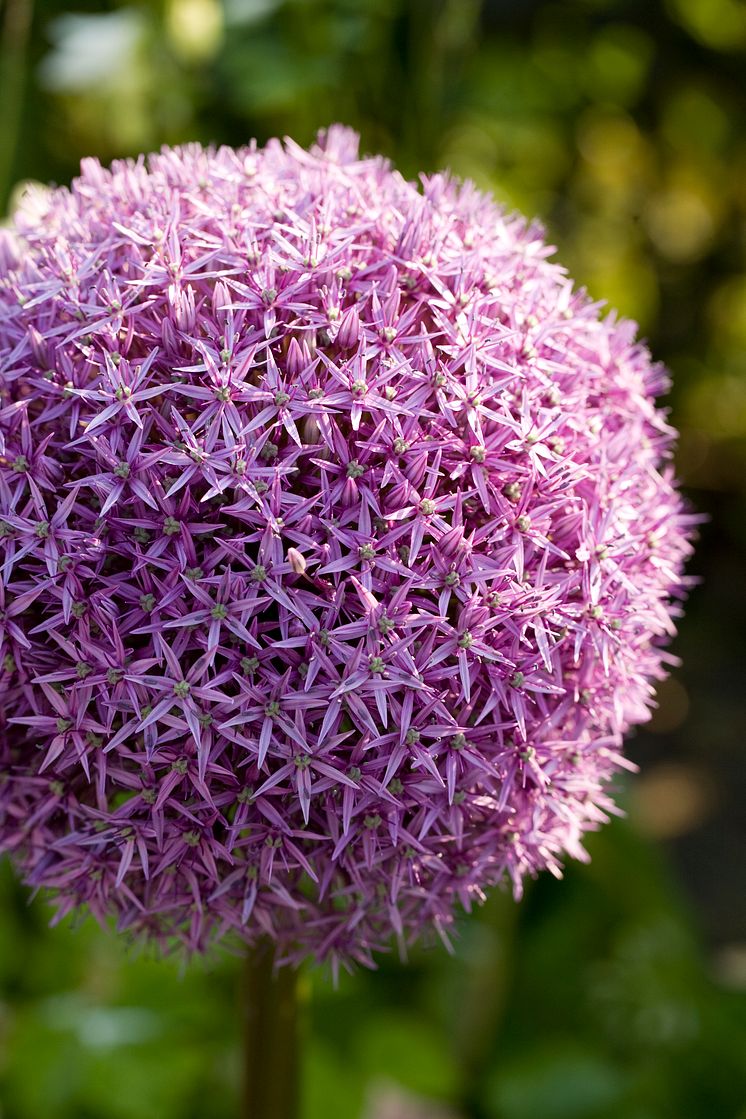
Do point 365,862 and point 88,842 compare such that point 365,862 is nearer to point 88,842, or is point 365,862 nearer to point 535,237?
point 88,842

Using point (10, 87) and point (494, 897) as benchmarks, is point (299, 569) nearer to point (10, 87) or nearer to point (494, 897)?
point (494, 897)

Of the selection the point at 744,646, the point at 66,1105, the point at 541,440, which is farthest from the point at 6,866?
the point at 744,646

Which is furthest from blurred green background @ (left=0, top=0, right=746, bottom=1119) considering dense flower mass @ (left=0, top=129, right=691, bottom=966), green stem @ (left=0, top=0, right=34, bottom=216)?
dense flower mass @ (left=0, top=129, right=691, bottom=966)

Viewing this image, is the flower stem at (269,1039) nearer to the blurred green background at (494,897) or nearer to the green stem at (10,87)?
the blurred green background at (494,897)

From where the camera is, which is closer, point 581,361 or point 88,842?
point 88,842

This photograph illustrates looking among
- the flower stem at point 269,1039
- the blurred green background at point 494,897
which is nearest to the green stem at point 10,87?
the blurred green background at point 494,897

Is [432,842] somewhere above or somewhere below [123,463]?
below
